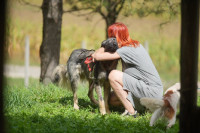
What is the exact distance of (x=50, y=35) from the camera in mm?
8953

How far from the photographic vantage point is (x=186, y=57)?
11.1ft

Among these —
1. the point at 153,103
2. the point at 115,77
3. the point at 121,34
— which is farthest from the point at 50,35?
the point at 153,103

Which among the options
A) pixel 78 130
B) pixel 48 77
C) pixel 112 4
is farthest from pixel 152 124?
pixel 112 4

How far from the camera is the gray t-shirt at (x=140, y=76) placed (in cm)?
572

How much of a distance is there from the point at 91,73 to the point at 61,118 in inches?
44.3

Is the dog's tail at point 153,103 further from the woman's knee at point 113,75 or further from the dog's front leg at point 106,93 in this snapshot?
the dog's front leg at point 106,93

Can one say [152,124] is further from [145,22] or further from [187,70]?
[145,22]

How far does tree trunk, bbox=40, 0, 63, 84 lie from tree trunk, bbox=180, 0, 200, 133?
5861mm

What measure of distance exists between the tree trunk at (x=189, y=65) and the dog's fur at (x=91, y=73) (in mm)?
2390

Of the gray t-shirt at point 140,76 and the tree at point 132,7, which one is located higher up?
the tree at point 132,7

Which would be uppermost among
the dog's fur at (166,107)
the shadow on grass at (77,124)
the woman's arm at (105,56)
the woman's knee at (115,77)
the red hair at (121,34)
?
the red hair at (121,34)

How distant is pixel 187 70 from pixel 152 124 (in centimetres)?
159

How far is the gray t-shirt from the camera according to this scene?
225 inches

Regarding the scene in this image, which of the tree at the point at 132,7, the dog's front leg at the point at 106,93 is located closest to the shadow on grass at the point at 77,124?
the dog's front leg at the point at 106,93
